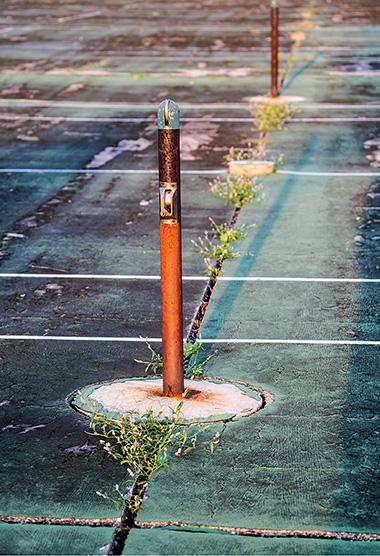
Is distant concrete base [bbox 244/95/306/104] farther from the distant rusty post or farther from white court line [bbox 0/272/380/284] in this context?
the distant rusty post

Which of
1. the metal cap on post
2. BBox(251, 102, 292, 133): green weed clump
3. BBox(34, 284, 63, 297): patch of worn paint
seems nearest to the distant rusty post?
BBox(34, 284, 63, 297): patch of worn paint

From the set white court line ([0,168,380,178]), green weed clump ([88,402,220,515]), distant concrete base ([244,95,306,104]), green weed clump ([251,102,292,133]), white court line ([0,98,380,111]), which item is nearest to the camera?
green weed clump ([88,402,220,515])

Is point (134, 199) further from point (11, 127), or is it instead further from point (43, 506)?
point (43, 506)

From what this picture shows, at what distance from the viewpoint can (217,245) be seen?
35.3 feet

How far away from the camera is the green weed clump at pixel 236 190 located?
12.7m

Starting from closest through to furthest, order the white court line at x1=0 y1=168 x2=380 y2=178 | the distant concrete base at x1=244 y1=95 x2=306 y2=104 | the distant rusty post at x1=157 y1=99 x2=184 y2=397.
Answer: the distant rusty post at x1=157 y1=99 x2=184 y2=397 → the white court line at x1=0 y1=168 x2=380 y2=178 → the distant concrete base at x1=244 y1=95 x2=306 y2=104

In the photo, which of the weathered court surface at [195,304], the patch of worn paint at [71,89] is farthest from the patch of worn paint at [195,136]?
the patch of worn paint at [71,89]

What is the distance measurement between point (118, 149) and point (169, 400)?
31.9 feet

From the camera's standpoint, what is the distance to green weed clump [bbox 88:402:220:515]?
18.2 feet

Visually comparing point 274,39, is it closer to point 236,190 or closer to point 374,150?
point 374,150

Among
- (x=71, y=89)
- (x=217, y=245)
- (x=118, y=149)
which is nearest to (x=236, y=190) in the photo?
(x=217, y=245)

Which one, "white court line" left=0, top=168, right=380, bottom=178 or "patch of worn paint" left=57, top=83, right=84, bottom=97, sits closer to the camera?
"white court line" left=0, top=168, right=380, bottom=178

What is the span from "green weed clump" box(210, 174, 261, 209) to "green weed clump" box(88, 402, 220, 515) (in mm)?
6457

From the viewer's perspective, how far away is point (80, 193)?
13.1 meters
